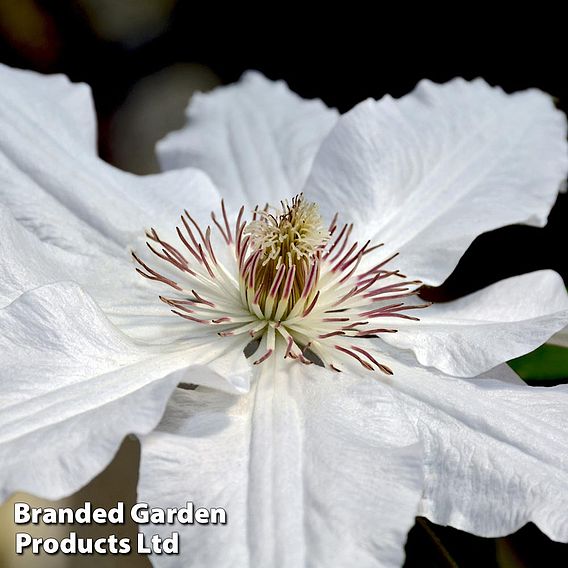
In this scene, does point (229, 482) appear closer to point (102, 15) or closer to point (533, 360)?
point (533, 360)

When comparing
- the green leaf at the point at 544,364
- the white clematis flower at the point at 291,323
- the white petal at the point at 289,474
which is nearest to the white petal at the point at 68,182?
the white clematis flower at the point at 291,323

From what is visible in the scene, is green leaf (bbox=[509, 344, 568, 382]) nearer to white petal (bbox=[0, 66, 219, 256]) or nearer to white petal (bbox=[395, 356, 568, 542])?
white petal (bbox=[395, 356, 568, 542])

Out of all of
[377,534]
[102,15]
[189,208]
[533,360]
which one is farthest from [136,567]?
[102,15]

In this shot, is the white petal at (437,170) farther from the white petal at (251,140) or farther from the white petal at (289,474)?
the white petal at (289,474)

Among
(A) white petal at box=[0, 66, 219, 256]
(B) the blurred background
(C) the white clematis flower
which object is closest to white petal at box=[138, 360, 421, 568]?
(C) the white clematis flower

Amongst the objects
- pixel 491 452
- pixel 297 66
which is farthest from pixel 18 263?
pixel 297 66

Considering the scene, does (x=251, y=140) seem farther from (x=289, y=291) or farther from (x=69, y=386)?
(x=69, y=386)
